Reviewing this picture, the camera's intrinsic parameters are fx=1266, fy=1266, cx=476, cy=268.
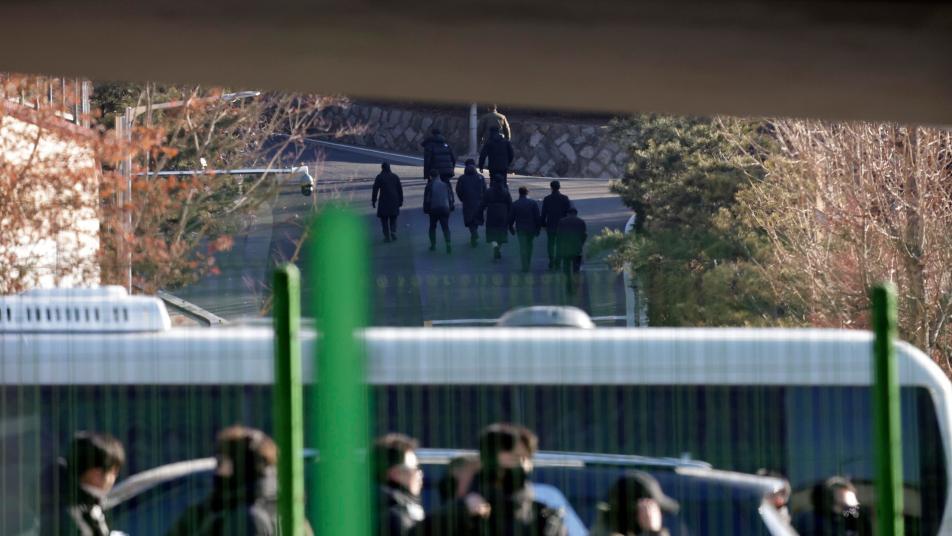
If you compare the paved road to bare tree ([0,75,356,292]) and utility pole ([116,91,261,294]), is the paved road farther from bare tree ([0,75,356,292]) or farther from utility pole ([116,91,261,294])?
utility pole ([116,91,261,294])

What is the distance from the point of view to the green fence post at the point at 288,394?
356 centimetres

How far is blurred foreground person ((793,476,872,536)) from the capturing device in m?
4.13

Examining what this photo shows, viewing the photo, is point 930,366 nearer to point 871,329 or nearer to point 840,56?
point 871,329

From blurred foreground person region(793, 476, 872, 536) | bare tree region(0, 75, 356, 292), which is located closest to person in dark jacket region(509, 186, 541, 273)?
blurred foreground person region(793, 476, 872, 536)

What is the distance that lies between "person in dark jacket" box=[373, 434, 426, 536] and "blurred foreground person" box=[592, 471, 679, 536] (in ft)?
2.17

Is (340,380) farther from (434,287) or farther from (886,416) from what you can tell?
(886,416)

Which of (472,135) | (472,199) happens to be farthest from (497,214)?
(472,135)

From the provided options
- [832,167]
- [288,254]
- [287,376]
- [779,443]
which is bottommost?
[779,443]

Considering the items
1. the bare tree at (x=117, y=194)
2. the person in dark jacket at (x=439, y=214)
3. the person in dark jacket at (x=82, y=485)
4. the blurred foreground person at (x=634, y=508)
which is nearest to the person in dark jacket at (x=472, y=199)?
the person in dark jacket at (x=439, y=214)

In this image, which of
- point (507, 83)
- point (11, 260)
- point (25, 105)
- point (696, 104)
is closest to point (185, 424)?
point (507, 83)

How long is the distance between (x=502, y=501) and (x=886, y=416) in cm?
123

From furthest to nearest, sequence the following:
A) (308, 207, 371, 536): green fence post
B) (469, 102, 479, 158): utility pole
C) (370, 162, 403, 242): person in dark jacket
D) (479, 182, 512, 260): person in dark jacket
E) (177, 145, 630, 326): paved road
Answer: (469, 102, 479, 158): utility pole < (479, 182, 512, 260): person in dark jacket < (370, 162, 403, 242): person in dark jacket < (177, 145, 630, 326): paved road < (308, 207, 371, 536): green fence post

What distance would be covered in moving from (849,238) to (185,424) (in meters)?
9.31

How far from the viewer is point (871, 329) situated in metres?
3.90
